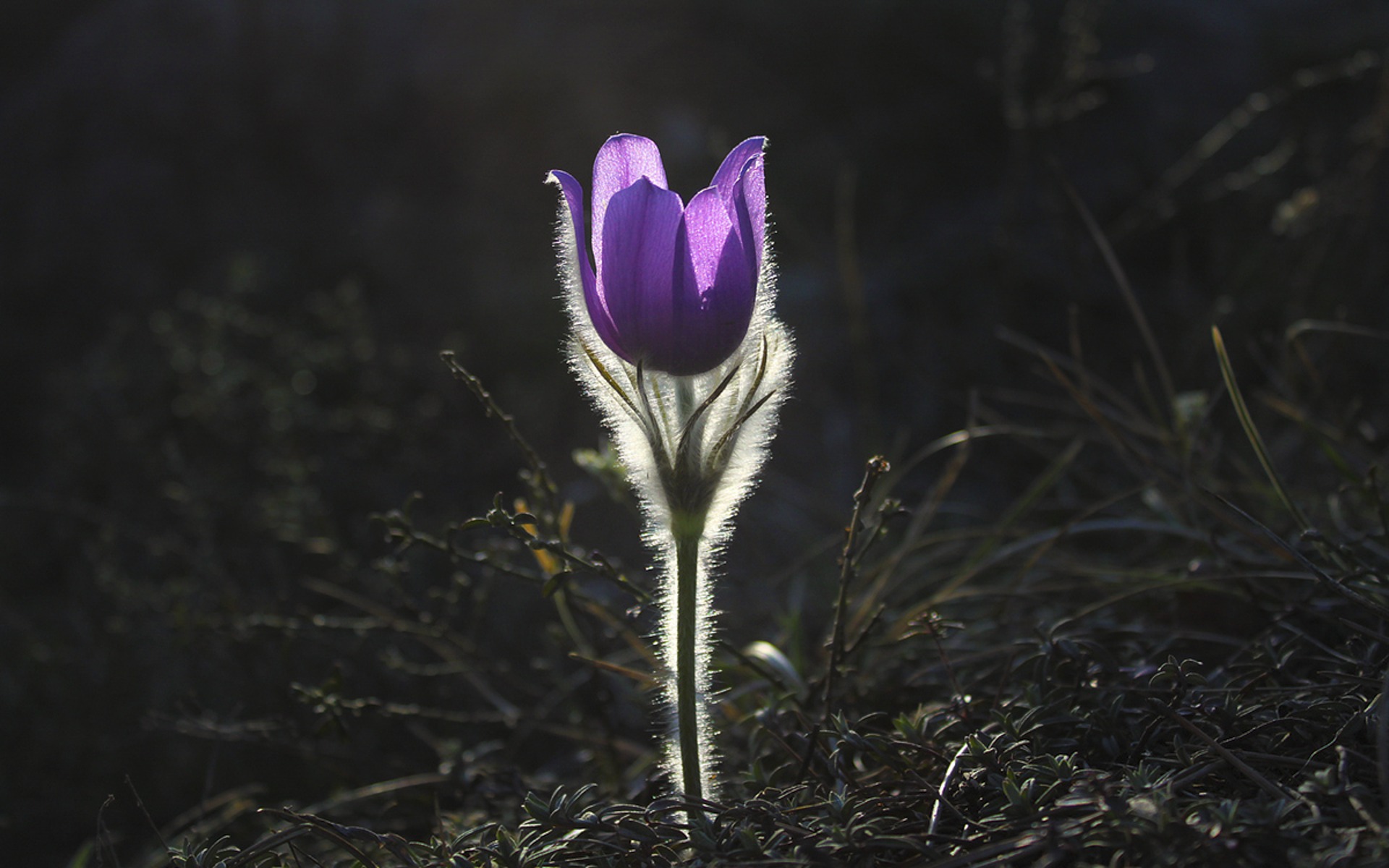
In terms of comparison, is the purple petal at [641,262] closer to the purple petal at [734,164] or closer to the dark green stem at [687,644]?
the purple petal at [734,164]

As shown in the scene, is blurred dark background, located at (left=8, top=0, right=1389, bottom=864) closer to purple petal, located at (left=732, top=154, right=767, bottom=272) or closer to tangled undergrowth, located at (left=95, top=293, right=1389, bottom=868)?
tangled undergrowth, located at (left=95, top=293, right=1389, bottom=868)

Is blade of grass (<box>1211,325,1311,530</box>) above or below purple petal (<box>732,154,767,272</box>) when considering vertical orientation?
below

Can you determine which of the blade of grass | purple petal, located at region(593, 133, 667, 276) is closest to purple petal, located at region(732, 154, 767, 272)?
purple petal, located at region(593, 133, 667, 276)

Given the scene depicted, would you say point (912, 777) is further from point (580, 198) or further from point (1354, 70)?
point (1354, 70)

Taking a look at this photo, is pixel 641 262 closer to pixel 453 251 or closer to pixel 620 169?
pixel 620 169

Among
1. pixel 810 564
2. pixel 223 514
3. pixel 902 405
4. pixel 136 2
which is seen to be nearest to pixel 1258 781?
pixel 810 564

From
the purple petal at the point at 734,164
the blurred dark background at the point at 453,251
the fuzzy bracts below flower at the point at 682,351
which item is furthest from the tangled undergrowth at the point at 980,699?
the purple petal at the point at 734,164
